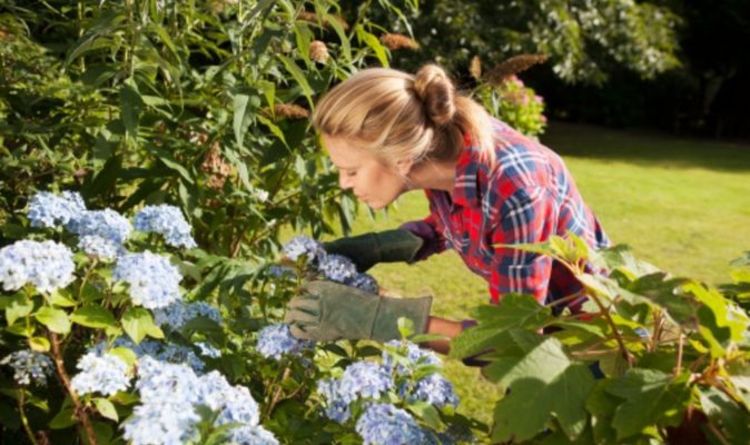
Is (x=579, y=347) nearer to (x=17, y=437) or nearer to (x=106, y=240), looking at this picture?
(x=106, y=240)

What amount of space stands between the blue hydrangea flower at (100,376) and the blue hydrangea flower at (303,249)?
19.8 inches

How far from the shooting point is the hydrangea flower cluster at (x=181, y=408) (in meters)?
0.99

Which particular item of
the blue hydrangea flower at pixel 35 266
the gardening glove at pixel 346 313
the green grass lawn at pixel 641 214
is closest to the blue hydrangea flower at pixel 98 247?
the blue hydrangea flower at pixel 35 266

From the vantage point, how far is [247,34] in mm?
2326

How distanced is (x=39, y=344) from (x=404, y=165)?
2.77 feet

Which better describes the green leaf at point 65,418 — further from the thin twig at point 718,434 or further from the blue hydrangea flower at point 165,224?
the thin twig at point 718,434

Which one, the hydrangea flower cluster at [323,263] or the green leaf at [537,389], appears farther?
the hydrangea flower cluster at [323,263]

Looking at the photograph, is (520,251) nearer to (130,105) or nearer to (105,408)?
(105,408)

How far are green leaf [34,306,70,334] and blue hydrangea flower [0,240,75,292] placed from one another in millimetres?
35

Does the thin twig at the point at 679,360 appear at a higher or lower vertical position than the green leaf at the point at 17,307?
higher

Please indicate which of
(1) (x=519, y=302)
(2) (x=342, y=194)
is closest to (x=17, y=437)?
(2) (x=342, y=194)

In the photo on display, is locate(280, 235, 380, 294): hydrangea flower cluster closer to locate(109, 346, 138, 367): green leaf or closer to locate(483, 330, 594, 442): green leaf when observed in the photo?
locate(109, 346, 138, 367): green leaf

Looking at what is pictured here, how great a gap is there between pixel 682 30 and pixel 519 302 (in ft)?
54.1

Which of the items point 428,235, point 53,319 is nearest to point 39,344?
point 53,319
